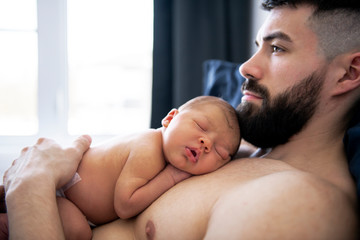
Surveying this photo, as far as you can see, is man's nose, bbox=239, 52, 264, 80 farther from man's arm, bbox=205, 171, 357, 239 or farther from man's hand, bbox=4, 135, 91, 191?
man's hand, bbox=4, 135, 91, 191

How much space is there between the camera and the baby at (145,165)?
104cm

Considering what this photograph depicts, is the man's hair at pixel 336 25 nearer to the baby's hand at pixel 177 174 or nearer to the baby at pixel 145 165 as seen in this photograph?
the baby at pixel 145 165

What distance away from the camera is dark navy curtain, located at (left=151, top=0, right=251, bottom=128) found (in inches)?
98.6

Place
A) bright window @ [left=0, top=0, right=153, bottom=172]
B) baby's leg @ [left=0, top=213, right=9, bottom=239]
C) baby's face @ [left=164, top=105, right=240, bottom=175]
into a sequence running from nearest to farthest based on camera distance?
baby's leg @ [left=0, top=213, right=9, bottom=239], baby's face @ [left=164, top=105, right=240, bottom=175], bright window @ [left=0, top=0, right=153, bottom=172]

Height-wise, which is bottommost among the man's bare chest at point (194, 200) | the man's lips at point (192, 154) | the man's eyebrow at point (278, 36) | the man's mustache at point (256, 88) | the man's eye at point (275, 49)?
the man's bare chest at point (194, 200)

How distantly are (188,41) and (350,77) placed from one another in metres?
1.61

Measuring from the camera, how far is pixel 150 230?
0.95m

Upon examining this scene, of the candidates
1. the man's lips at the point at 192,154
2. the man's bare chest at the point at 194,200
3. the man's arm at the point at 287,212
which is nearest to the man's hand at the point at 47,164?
the man's bare chest at the point at 194,200

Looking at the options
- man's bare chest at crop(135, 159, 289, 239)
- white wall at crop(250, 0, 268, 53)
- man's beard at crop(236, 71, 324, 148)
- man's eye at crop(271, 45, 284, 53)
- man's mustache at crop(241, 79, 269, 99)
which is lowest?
man's bare chest at crop(135, 159, 289, 239)

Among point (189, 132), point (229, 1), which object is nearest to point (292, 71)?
point (189, 132)

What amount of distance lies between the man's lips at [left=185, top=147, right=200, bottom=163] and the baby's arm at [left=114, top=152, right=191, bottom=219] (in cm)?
8

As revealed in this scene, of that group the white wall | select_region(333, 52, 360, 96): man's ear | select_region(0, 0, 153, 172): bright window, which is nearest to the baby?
select_region(333, 52, 360, 96): man's ear

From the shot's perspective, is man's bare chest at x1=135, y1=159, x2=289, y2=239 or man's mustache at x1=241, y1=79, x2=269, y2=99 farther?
man's mustache at x1=241, y1=79, x2=269, y2=99

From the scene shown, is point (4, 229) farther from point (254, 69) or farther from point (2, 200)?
point (254, 69)
